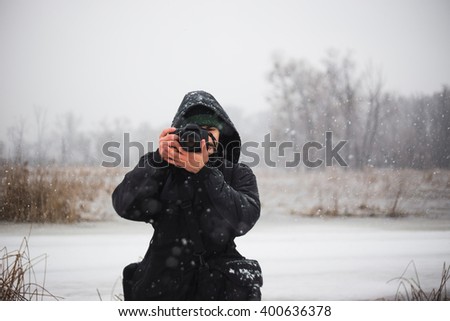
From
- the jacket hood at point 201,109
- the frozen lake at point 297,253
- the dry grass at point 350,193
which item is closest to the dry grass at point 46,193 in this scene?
the frozen lake at point 297,253

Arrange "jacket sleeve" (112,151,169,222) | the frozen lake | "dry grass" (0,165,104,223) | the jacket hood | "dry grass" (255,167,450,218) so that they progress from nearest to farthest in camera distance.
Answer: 1. "jacket sleeve" (112,151,169,222)
2. the jacket hood
3. the frozen lake
4. "dry grass" (0,165,104,223)
5. "dry grass" (255,167,450,218)

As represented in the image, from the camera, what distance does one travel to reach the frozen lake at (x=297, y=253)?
90.6 inches

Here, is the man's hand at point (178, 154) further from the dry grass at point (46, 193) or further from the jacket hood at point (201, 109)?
the dry grass at point (46, 193)

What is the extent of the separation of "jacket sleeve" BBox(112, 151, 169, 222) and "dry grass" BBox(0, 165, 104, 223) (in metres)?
1.83

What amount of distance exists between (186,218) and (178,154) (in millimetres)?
173

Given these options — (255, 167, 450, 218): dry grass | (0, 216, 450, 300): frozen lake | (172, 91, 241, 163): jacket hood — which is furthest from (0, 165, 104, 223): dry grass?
(172, 91, 241, 163): jacket hood

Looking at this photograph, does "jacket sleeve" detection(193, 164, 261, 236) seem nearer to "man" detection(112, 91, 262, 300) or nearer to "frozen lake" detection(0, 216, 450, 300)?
"man" detection(112, 91, 262, 300)

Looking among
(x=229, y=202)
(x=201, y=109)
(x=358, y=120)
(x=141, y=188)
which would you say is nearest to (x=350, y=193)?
(x=358, y=120)

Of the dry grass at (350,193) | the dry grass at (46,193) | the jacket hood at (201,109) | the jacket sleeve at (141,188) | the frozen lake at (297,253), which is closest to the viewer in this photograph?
the jacket sleeve at (141,188)

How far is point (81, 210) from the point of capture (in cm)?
317

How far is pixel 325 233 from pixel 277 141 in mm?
787

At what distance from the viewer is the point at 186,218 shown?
3.60ft

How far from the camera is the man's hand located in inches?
40.9

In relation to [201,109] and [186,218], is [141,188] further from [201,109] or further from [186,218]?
[201,109]
